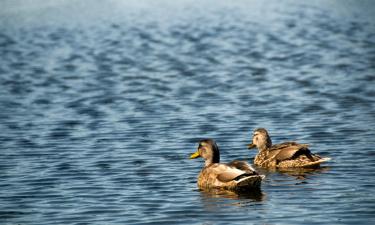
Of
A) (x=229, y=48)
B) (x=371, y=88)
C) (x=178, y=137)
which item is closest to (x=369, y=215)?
(x=178, y=137)

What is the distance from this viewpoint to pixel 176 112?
23.5 m

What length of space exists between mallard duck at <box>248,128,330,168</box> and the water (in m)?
0.34

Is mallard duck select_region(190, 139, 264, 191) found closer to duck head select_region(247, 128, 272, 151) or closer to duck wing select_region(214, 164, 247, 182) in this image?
duck wing select_region(214, 164, 247, 182)

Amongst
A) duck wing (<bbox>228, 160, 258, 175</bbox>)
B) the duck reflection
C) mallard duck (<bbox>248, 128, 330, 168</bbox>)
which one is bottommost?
the duck reflection

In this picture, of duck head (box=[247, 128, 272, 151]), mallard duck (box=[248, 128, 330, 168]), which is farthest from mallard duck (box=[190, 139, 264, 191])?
duck head (box=[247, 128, 272, 151])

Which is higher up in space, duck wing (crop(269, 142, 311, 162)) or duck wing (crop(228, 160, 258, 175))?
duck wing (crop(228, 160, 258, 175))

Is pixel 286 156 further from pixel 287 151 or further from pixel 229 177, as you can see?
pixel 229 177

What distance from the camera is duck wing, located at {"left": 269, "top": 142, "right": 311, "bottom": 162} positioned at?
16.8 metres

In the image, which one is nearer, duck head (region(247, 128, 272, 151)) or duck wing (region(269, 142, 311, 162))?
duck wing (region(269, 142, 311, 162))

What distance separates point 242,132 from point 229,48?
17750 millimetres

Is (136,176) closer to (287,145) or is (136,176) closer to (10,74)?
(287,145)

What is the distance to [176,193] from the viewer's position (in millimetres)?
15031

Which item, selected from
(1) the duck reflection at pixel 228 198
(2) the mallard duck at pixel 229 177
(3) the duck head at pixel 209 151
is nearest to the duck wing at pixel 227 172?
(2) the mallard duck at pixel 229 177

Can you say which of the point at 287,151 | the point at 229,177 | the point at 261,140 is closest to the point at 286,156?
the point at 287,151
